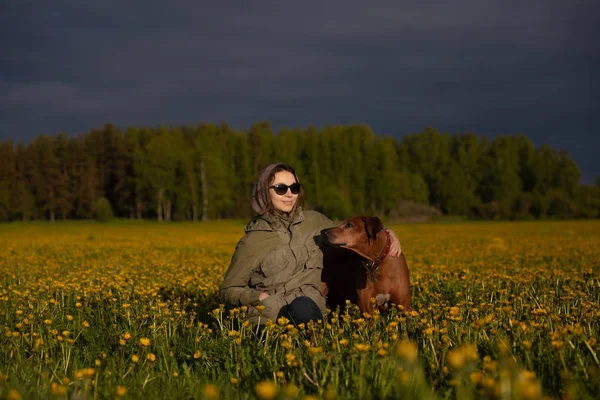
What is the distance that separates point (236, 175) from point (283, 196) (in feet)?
237

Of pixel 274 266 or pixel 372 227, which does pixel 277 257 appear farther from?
pixel 372 227

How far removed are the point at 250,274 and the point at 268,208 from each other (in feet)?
2.32

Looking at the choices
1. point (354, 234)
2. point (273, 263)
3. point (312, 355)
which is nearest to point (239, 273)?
point (273, 263)

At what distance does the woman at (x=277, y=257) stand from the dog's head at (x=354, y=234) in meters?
0.28

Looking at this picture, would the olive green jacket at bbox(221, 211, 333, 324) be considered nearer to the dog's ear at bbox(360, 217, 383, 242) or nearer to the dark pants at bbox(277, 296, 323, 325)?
the dark pants at bbox(277, 296, 323, 325)

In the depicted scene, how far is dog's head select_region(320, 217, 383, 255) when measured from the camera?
502 centimetres

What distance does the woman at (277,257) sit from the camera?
485cm

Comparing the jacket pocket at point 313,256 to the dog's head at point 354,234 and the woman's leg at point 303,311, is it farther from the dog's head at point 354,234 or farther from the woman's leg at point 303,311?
the woman's leg at point 303,311

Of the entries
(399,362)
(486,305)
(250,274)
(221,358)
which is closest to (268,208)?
(250,274)

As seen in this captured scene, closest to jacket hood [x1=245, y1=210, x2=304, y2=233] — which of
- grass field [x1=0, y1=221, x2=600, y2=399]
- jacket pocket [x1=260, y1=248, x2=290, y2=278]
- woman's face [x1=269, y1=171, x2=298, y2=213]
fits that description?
woman's face [x1=269, y1=171, x2=298, y2=213]

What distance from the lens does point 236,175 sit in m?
76.7

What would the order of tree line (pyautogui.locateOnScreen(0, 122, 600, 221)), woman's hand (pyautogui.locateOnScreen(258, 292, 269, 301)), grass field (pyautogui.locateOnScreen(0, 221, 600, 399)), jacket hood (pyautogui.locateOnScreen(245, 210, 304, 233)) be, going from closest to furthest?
grass field (pyautogui.locateOnScreen(0, 221, 600, 399)) < woman's hand (pyautogui.locateOnScreen(258, 292, 269, 301)) < jacket hood (pyautogui.locateOnScreen(245, 210, 304, 233)) < tree line (pyautogui.locateOnScreen(0, 122, 600, 221))

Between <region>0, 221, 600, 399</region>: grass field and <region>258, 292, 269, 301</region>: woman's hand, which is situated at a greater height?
<region>258, 292, 269, 301</region>: woman's hand

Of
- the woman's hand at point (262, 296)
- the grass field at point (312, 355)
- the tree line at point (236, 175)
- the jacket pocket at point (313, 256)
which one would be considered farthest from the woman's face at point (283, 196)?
the tree line at point (236, 175)
